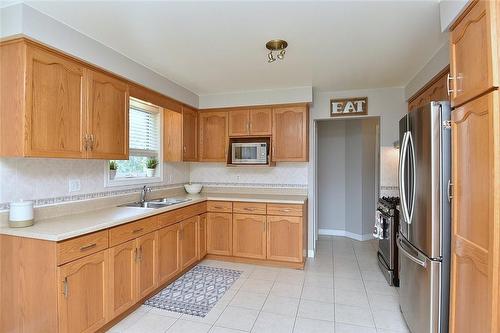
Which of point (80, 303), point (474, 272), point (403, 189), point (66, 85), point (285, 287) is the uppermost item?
point (66, 85)

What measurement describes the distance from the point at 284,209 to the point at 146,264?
5.67ft

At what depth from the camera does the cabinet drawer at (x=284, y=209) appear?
3.35 metres

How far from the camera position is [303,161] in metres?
3.65

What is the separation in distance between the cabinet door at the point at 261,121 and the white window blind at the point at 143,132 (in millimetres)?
1346

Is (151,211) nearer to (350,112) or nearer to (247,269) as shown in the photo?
(247,269)

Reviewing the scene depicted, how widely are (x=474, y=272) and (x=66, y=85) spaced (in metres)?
2.92

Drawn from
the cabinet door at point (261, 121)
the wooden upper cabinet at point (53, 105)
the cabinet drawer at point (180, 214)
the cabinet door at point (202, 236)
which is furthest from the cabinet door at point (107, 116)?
A: the cabinet door at point (261, 121)

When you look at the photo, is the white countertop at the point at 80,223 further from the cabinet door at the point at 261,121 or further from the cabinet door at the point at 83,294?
the cabinet door at the point at 261,121

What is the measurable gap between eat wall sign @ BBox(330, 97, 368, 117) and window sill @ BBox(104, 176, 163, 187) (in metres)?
2.67

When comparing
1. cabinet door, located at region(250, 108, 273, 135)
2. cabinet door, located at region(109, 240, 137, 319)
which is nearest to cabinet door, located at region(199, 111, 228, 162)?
cabinet door, located at region(250, 108, 273, 135)

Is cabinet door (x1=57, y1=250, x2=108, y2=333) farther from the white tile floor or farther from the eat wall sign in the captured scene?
the eat wall sign

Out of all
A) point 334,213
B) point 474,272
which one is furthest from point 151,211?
point 334,213

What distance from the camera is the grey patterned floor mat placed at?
2479 millimetres

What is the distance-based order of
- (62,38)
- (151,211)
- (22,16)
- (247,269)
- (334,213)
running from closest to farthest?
(22,16) < (62,38) < (151,211) < (247,269) < (334,213)
